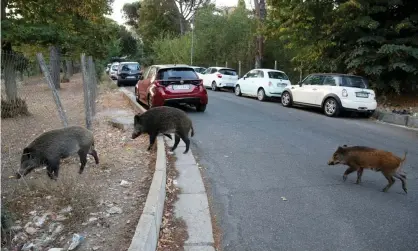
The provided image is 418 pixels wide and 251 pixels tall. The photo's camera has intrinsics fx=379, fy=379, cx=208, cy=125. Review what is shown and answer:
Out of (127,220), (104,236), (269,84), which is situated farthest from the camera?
(269,84)

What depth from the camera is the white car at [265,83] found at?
1819cm

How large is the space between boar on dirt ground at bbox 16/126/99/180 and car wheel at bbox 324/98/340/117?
10240mm

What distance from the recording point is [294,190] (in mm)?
5758

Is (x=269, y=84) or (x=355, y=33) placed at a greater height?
(x=355, y=33)

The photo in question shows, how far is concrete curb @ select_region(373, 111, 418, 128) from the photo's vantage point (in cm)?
1245

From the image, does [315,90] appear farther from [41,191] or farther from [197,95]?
[41,191]

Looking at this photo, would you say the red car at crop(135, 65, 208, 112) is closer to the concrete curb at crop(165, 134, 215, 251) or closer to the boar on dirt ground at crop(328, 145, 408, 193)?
the concrete curb at crop(165, 134, 215, 251)

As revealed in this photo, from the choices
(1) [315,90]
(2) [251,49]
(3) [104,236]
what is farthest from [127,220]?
(2) [251,49]

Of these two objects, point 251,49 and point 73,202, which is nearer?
point 73,202

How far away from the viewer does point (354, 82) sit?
13.9m

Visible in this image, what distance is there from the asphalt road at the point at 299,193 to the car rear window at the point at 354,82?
12.4ft

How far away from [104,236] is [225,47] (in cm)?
2970

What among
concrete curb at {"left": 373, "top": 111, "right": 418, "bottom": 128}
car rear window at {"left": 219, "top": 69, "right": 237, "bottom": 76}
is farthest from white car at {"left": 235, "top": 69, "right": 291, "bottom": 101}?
concrete curb at {"left": 373, "top": 111, "right": 418, "bottom": 128}

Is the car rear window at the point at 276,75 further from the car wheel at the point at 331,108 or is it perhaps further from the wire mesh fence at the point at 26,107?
the wire mesh fence at the point at 26,107
